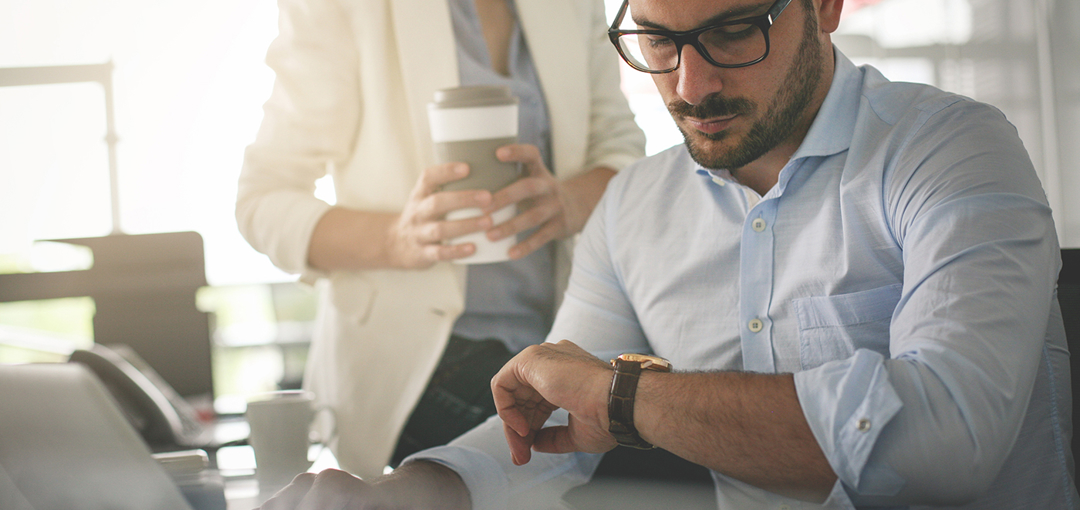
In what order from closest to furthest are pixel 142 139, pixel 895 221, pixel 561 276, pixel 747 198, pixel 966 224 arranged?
pixel 966 224
pixel 895 221
pixel 747 198
pixel 561 276
pixel 142 139

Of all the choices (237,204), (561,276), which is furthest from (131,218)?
(561,276)

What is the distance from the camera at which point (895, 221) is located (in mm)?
756

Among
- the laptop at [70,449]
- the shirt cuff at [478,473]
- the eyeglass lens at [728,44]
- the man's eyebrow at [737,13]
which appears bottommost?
the shirt cuff at [478,473]

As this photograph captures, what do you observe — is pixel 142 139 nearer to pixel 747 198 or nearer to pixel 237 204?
pixel 237 204

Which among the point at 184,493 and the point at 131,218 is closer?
the point at 184,493

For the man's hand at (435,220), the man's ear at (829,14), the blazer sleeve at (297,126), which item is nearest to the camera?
the man's ear at (829,14)

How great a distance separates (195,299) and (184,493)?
2.52ft

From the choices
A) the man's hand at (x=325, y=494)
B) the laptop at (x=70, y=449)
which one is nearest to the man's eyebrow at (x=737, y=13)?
the man's hand at (x=325, y=494)

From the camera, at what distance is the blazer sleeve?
3.69 ft

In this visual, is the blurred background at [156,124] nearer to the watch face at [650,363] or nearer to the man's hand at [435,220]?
the man's hand at [435,220]

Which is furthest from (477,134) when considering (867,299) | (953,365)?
(953,365)

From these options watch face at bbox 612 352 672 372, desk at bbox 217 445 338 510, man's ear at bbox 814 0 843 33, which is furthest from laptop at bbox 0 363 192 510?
man's ear at bbox 814 0 843 33

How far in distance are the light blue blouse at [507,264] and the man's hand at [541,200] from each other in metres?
0.10

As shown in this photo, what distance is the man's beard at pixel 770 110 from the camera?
85 centimetres
